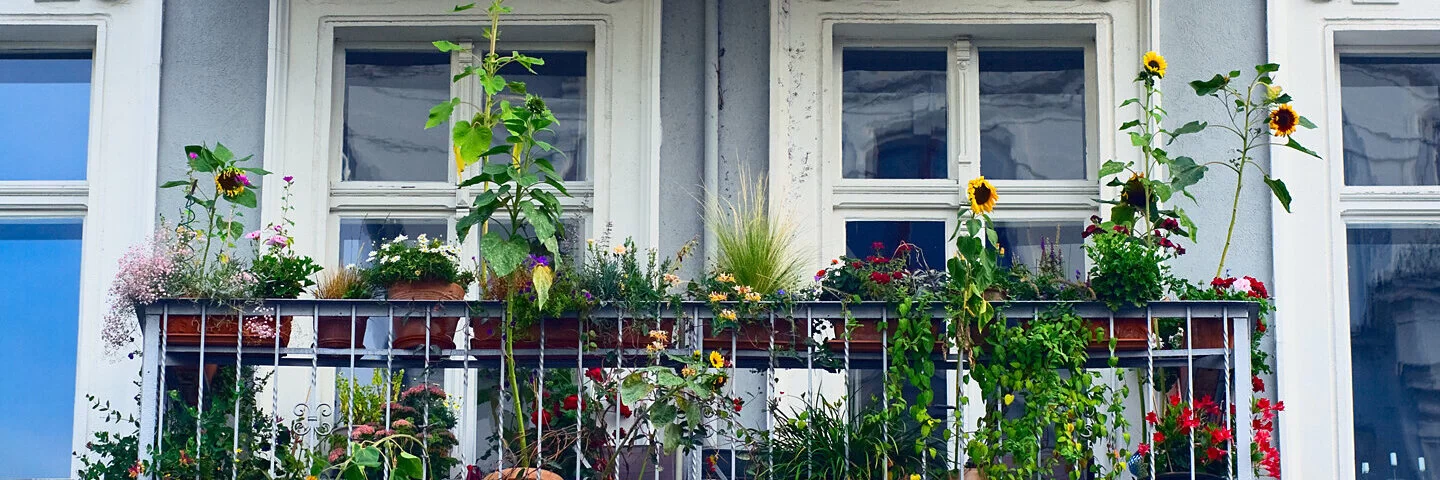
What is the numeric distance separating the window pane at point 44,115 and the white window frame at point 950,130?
2797 millimetres

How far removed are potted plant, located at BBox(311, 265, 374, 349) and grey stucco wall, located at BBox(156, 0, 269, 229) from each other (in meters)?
1.13

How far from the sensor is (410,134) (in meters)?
6.86

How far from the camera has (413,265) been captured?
5.55 m

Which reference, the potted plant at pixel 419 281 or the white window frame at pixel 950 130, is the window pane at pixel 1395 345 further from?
the potted plant at pixel 419 281

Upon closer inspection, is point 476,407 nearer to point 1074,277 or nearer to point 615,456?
point 615,456

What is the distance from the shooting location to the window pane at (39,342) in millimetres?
6543

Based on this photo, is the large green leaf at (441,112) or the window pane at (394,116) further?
the window pane at (394,116)

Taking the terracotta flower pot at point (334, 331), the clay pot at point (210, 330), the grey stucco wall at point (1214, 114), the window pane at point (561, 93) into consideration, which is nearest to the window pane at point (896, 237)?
the grey stucco wall at point (1214, 114)

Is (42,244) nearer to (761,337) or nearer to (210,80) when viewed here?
(210,80)

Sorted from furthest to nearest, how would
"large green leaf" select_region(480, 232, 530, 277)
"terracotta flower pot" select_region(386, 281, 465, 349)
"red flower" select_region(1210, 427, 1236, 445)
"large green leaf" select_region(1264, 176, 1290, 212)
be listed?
"large green leaf" select_region(1264, 176, 1290, 212)
"terracotta flower pot" select_region(386, 281, 465, 349)
"red flower" select_region(1210, 427, 1236, 445)
"large green leaf" select_region(480, 232, 530, 277)

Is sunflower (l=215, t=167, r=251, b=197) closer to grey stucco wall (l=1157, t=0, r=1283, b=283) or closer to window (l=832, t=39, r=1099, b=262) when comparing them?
window (l=832, t=39, r=1099, b=262)

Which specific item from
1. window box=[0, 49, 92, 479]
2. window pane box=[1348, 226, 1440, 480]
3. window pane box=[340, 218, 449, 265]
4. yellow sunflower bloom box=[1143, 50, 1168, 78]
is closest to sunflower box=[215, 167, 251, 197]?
window pane box=[340, 218, 449, 265]

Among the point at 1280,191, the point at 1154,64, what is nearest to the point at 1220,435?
the point at 1280,191

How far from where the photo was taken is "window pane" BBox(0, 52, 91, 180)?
6809 mm
